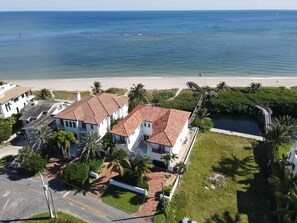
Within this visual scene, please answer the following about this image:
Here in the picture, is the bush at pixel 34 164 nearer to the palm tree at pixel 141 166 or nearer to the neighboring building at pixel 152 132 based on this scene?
the neighboring building at pixel 152 132

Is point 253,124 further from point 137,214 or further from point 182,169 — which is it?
point 137,214

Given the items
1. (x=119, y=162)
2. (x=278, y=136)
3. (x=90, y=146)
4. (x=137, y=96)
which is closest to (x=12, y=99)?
(x=90, y=146)

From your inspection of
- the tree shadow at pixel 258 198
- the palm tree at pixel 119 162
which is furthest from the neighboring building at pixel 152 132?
the tree shadow at pixel 258 198

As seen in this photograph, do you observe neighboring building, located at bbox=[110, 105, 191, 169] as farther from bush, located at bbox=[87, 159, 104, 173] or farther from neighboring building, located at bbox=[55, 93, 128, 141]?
bush, located at bbox=[87, 159, 104, 173]

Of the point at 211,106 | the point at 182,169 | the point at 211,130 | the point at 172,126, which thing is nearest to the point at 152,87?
the point at 211,106

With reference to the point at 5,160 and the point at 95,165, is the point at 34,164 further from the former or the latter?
the point at 95,165

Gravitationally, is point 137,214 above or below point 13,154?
below
